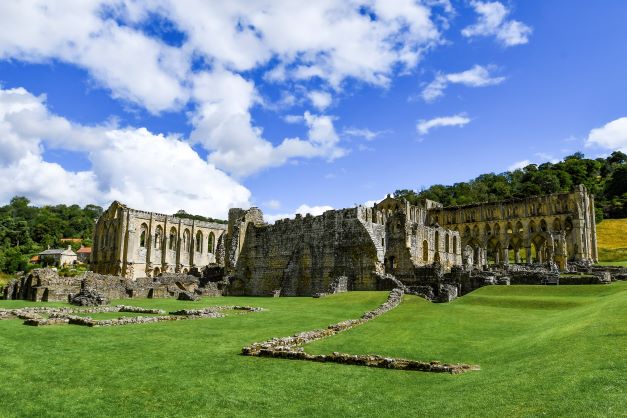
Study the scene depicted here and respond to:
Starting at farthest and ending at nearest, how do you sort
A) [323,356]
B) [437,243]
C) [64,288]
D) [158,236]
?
1. [158,236]
2. [437,243]
3. [64,288]
4. [323,356]

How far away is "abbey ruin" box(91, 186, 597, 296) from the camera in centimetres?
4034

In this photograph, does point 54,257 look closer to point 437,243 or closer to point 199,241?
point 199,241

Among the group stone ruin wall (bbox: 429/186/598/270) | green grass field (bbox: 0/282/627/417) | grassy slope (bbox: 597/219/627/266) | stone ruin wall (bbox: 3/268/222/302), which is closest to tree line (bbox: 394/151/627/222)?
grassy slope (bbox: 597/219/627/266)

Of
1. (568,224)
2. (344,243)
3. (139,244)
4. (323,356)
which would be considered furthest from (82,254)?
(323,356)

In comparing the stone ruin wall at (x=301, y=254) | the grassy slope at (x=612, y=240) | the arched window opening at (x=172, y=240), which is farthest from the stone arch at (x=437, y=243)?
the arched window opening at (x=172, y=240)

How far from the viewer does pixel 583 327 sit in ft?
46.1

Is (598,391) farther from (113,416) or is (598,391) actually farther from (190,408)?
(113,416)

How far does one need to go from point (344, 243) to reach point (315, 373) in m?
29.4

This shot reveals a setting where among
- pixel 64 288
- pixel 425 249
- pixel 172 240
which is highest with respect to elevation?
pixel 172 240

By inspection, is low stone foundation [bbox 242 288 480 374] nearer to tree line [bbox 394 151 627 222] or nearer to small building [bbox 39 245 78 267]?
tree line [bbox 394 151 627 222]

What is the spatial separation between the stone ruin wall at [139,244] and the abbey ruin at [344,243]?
14 centimetres

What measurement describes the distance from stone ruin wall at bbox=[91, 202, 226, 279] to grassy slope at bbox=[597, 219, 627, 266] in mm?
57756

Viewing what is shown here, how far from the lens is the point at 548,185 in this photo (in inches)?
3957

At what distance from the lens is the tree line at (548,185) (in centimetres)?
9981
